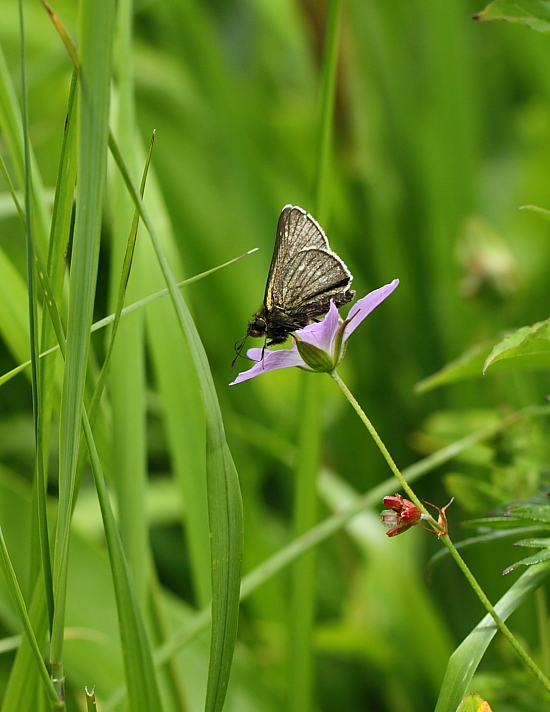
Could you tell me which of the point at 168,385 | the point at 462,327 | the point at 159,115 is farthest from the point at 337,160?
the point at 168,385

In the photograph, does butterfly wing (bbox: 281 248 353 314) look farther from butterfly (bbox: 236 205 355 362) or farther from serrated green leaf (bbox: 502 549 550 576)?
serrated green leaf (bbox: 502 549 550 576)

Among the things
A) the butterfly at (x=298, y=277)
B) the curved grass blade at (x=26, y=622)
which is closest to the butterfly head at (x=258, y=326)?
the butterfly at (x=298, y=277)

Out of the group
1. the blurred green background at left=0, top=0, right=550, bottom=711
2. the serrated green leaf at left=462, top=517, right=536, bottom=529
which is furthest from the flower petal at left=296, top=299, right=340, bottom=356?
the blurred green background at left=0, top=0, right=550, bottom=711

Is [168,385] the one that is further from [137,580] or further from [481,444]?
[481,444]

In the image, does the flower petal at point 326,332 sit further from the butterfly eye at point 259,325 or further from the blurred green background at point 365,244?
the blurred green background at point 365,244

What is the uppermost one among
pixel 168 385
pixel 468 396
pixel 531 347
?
pixel 531 347
